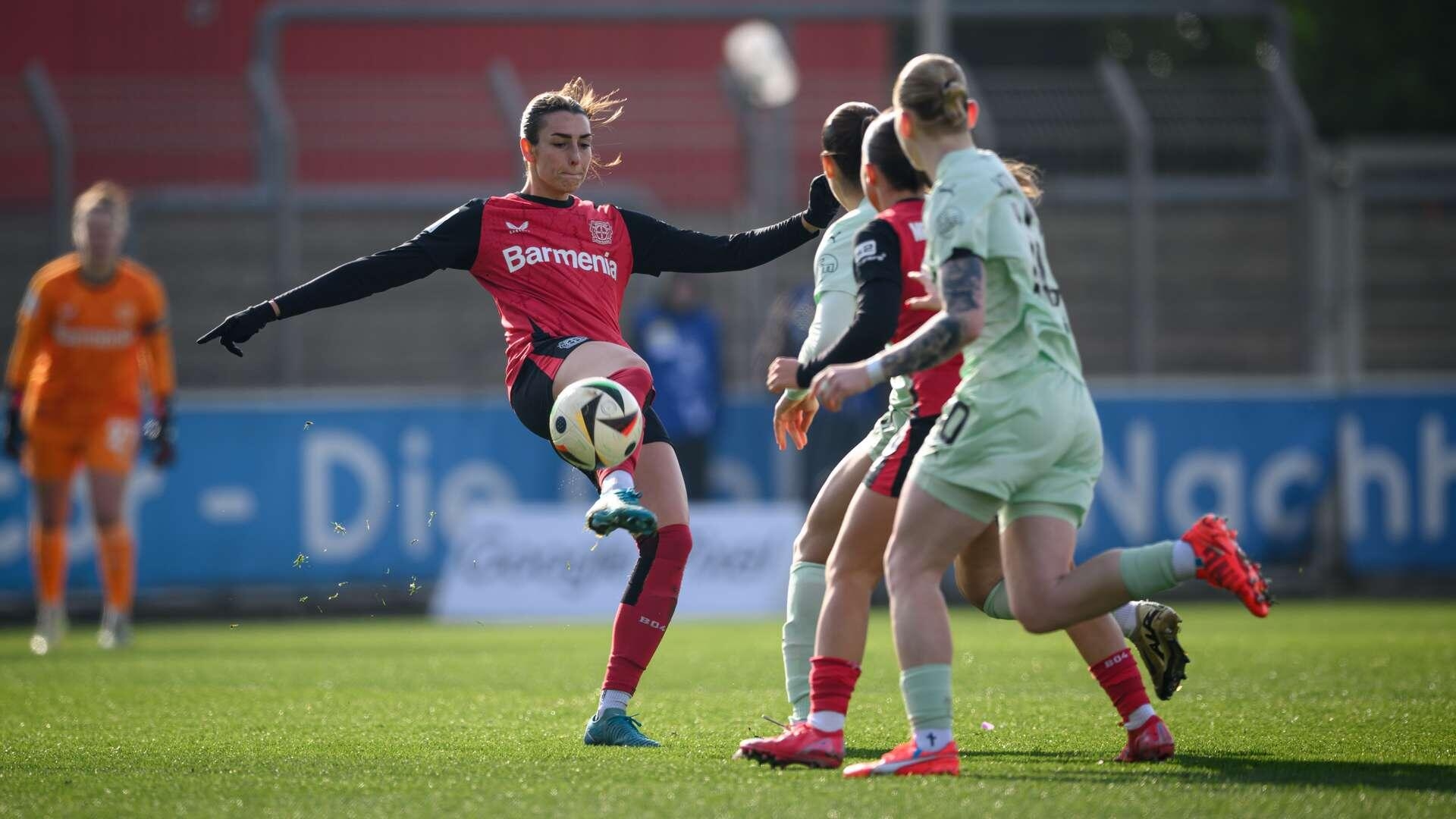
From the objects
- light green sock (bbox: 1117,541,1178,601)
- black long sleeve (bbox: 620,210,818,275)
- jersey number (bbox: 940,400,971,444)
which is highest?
black long sleeve (bbox: 620,210,818,275)

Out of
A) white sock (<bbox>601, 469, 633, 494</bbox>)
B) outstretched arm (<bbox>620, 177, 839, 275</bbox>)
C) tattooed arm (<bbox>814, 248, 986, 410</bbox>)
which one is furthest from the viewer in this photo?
outstretched arm (<bbox>620, 177, 839, 275</bbox>)

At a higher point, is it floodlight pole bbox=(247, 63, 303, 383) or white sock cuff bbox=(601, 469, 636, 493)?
floodlight pole bbox=(247, 63, 303, 383)

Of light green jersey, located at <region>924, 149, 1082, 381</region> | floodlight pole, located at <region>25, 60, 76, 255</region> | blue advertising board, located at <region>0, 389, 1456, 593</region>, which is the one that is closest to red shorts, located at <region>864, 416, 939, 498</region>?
light green jersey, located at <region>924, 149, 1082, 381</region>

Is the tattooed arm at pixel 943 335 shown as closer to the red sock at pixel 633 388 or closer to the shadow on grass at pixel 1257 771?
the shadow on grass at pixel 1257 771

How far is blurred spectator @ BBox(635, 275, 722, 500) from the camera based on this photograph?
1403cm

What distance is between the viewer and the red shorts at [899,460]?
5.23m

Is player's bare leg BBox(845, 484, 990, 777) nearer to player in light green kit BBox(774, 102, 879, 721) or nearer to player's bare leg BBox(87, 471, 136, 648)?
player in light green kit BBox(774, 102, 879, 721)

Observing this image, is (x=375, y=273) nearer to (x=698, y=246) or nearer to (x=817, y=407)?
(x=698, y=246)

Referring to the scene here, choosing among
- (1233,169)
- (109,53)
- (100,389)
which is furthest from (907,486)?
(109,53)

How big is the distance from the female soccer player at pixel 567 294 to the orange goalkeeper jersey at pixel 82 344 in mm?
5561

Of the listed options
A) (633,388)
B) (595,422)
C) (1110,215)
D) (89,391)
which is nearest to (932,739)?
(595,422)

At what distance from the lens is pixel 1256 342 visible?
16875 mm

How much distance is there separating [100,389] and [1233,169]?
985 cm

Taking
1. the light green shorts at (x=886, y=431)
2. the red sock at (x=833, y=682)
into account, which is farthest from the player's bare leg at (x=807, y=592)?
the red sock at (x=833, y=682)
